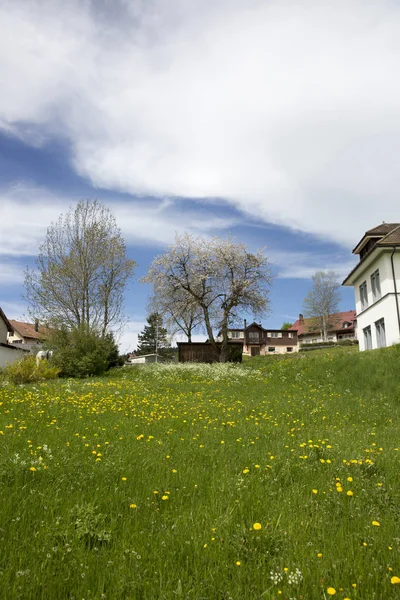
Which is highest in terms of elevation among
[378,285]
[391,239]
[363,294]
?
[391,239]

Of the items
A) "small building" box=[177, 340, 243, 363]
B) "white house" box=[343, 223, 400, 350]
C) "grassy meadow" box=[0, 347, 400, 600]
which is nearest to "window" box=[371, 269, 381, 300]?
"white house" box=[343, 223, 400, 350]

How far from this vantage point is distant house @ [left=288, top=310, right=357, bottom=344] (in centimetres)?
6928

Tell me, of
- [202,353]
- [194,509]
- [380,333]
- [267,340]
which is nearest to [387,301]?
[380,333]

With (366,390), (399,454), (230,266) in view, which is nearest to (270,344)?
(230,266)

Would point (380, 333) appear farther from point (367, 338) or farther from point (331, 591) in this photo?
point (331, 591)

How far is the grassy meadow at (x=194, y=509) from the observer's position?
2.59 metres

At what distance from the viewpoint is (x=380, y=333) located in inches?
901

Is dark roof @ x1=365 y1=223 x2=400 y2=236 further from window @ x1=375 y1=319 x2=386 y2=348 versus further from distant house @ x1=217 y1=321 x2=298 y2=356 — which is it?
distant house @ x1=217 y1=321 x2=298 y2=356

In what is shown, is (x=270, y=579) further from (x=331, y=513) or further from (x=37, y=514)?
(x=37, y=514)

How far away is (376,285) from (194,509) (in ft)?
73.5

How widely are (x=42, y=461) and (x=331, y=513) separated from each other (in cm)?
313

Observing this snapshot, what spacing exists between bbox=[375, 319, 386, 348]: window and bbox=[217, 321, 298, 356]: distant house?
50060 millimetres

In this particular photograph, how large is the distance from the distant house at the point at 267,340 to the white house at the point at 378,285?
46.5 meters

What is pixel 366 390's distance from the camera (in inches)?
523
